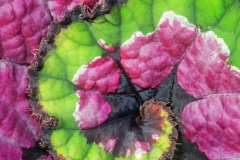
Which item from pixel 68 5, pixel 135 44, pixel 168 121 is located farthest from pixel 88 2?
pixel 168 121

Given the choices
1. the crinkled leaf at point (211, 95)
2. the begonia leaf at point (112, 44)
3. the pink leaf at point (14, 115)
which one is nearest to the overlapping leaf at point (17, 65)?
the pink leaf at point (14, 115)

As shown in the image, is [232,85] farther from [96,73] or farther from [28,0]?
[28,0]

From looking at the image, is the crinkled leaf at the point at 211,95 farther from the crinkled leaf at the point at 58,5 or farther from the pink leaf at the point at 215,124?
the crinkled leaf at the point at 58,5

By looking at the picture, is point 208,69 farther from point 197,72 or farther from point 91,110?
point 91,110

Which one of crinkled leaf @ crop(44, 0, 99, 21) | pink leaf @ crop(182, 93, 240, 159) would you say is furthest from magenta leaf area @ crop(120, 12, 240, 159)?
crinkled leaf @ crop(44, 0, 99, 21)

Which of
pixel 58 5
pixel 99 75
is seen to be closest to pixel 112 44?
pixel 99 75
